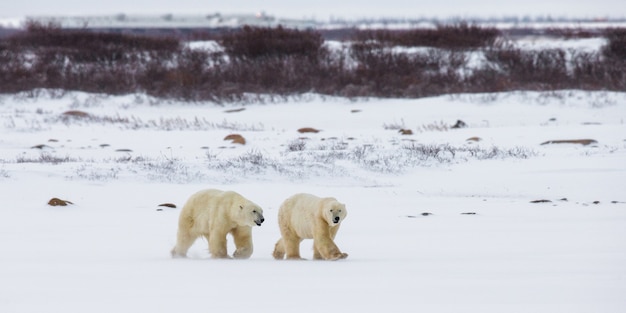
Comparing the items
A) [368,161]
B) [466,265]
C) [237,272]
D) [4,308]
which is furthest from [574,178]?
[4,308]

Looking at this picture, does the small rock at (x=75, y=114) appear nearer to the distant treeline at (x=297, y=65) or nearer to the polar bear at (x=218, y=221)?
the distant treeline at (x=297, y=65)

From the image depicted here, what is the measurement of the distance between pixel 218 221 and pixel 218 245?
0.17 metres

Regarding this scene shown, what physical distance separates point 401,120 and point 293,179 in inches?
365

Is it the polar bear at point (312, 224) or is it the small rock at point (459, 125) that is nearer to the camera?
the polar bear at point (312, 224)

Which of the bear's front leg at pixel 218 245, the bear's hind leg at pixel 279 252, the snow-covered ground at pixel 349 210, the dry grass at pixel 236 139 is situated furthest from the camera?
the dry grass at pixel 236 139

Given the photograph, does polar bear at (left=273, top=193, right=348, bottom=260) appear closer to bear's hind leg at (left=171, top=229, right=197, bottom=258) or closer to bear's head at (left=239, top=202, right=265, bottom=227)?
bear's head at (left=239, top=202, right=265, bottom=227)

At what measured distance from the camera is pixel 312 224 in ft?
20.2

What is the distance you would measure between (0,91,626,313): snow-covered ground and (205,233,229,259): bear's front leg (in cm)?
16

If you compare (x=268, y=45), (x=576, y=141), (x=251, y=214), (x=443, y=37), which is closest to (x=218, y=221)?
(x=251, y=214)

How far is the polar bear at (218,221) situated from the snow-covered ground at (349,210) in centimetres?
18

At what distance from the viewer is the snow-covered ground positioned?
4.72 metres

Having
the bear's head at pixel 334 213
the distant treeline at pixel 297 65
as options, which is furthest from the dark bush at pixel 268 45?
the bear's head at pixel 334 213

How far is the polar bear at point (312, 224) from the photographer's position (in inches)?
232

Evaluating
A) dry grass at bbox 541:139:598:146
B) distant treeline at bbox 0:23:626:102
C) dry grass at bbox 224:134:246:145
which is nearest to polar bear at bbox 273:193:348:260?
dry grass at bbox 541:139:598:146
